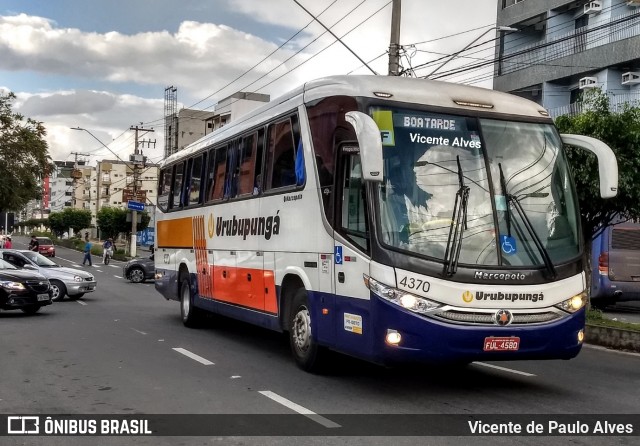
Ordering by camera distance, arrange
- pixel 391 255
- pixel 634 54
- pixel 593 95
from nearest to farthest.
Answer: pixel 391 255
pixel 593 95
pixel 634 54

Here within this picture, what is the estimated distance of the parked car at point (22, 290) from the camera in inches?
663

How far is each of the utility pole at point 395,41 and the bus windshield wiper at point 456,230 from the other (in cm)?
1050

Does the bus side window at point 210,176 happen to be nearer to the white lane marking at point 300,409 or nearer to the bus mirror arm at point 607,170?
the white lane marking at point 300,409

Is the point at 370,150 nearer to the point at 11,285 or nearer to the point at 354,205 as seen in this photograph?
the point at 354,205

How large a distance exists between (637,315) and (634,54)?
1275 centimetres

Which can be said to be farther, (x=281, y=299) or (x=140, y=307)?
(x=140, y=307)

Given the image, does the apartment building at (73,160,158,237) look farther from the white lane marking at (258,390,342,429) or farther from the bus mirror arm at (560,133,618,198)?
the bus mirror arm at (560,133,618,198)

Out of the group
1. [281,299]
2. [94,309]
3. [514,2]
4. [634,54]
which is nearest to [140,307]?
[94,309]

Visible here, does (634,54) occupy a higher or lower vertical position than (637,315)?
higher

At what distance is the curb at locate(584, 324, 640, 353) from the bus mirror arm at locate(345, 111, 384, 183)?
23.6 feet

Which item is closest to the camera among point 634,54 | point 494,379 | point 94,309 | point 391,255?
point 391,255

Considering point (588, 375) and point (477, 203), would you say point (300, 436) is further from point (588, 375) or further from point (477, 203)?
point (588, 375)

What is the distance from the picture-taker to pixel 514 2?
36312mm

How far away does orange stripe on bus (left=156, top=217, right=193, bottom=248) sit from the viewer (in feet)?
49.9
